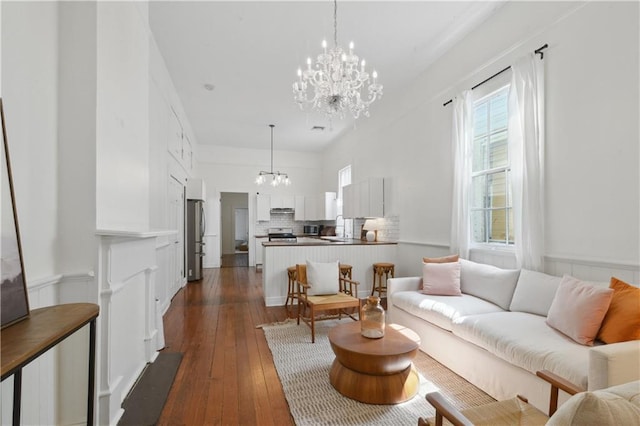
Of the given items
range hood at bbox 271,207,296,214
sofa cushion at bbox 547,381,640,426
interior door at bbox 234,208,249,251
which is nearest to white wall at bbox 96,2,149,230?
sofa cushion at bbox 547,381,640,426

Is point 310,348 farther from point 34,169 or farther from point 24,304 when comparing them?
point 34,169

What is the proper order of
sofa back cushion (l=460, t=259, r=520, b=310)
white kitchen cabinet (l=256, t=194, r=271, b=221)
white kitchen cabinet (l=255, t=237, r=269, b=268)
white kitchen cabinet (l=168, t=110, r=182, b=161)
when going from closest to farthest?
1. sofa back cushion (l=460, t=259, r=520, b=310)
2. white kitchen cabinet (l=168, t=110, r=182, b=161)
3. white kitchen cabinet (l=255, t=237, r=269, b=268)
4. white kitchen cabinet (l=256, t=194, r=271, b=221)

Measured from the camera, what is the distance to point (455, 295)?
3.22m

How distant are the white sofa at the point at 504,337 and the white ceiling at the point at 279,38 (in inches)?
111

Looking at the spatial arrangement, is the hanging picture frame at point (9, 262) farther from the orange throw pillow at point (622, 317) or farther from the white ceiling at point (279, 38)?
the orange throw pillow at point (622, 317)

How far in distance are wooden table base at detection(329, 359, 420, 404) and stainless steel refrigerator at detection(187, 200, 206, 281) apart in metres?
5.12

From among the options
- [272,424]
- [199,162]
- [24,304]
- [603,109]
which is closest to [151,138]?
[24,304]

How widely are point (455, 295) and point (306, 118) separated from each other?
191 inches

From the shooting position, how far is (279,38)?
3.73 meters

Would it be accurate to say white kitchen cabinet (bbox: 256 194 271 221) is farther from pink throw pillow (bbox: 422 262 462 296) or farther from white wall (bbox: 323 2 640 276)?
pink throw pillow (bbox: 422 262 462 296)

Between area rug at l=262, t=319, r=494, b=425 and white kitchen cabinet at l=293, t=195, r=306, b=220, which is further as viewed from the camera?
white kitchen cabinet at l=293, t=195, r=306, b=220

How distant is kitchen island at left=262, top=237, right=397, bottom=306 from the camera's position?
15.7ft

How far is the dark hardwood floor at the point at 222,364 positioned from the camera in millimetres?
2076

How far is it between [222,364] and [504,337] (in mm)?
2385
